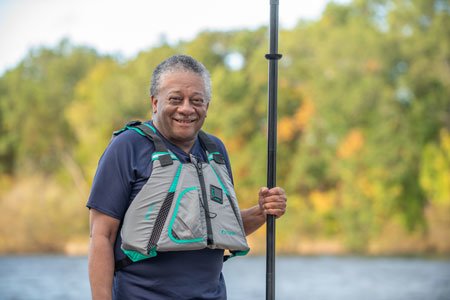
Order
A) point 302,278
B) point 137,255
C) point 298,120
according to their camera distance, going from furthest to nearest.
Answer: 1. point 298,120
2. point 302,278
3. point 137,255

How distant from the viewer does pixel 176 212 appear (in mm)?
2189

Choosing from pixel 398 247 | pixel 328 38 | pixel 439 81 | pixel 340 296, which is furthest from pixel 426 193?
pixel 340 296

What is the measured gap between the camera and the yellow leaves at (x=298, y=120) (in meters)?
32.9

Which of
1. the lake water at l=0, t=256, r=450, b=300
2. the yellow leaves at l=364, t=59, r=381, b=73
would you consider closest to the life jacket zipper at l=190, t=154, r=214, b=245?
the lake water at l=0, t=256, r=450, b=300

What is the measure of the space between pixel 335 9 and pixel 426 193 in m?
9.79

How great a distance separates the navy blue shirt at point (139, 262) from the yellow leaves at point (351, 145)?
30.2 meters

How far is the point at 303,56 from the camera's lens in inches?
1340

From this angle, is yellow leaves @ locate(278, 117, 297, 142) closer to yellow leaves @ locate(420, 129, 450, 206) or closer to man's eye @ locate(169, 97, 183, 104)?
yellow leaves @ locate(420, 129, 450, 206)

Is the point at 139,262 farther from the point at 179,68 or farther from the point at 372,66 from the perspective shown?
the point at 372,66

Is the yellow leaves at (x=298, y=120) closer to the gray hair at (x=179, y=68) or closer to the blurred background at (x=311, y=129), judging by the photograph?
the blurred background at (x=311, y=129)

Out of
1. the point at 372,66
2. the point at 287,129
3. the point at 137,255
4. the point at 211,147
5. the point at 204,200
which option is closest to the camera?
the point at 137,255

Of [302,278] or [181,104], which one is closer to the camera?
[181,104]

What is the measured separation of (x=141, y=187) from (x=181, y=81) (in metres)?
0.33

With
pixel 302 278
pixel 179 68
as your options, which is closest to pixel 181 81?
pixel 179 68
